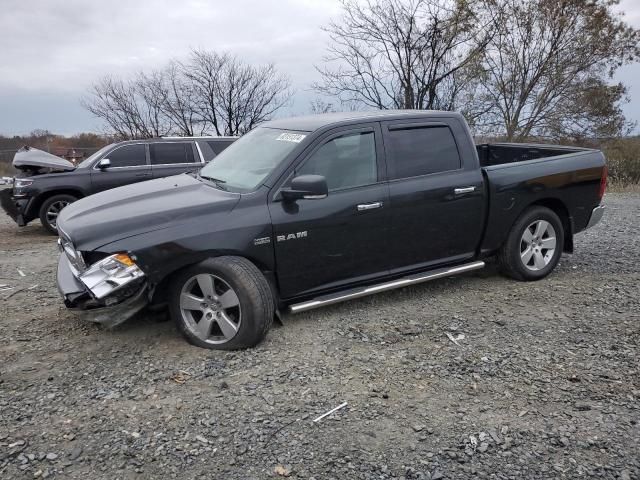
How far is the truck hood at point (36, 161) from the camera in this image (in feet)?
27.8

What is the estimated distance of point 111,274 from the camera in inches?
138

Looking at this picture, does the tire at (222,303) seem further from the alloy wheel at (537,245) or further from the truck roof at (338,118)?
the alloy wheel at (537,245)

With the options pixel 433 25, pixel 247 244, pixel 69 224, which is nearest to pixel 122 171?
pixel 69 224

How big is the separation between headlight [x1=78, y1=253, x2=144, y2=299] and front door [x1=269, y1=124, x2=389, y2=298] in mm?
1051

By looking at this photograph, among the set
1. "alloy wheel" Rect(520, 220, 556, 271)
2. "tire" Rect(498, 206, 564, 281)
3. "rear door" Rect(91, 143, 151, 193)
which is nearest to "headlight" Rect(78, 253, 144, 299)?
"tire" Rect(498, 206, 564, 281)

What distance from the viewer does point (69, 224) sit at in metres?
3.83

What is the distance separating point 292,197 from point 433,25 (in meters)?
14.6

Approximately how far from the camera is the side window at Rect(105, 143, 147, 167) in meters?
8.98

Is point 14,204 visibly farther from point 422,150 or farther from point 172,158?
point 422,150

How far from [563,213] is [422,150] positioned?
190 cm

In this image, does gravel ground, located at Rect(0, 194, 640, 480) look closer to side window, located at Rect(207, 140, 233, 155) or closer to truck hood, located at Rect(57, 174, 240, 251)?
truck hood, located at Rect(57, 174, 240, 251)

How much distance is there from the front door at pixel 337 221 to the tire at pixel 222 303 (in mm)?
364

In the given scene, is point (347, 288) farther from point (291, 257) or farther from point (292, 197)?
point (292, 197)

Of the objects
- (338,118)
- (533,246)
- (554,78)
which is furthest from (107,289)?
(554,78)
